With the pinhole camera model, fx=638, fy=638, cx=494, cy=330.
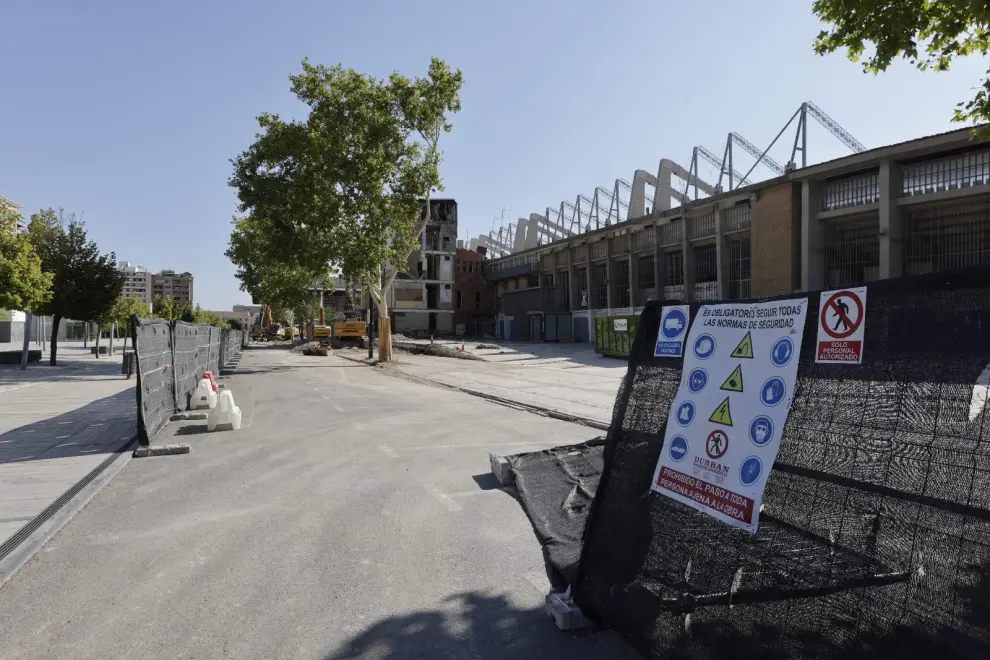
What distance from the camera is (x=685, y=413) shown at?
3.35 m

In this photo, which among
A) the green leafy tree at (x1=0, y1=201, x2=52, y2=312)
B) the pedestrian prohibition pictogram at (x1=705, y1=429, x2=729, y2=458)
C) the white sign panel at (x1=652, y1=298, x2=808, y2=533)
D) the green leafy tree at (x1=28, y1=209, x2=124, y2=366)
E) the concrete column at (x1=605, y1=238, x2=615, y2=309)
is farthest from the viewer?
the concrete column at (x1=605, y1=238, x2=615, y2=309)

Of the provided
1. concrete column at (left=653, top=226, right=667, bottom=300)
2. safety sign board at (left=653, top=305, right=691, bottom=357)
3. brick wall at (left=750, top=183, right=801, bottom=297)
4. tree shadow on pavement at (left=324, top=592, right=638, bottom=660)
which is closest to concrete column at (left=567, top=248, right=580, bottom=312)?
concrete column at (left=653, top=226, right=667, bottom=300)

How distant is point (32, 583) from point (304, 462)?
402 centimetres

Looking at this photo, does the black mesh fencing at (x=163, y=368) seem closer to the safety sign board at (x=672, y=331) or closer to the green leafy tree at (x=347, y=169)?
the safety sign board at (x=672, y=331)

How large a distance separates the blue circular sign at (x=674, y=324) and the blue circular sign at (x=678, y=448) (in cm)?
58

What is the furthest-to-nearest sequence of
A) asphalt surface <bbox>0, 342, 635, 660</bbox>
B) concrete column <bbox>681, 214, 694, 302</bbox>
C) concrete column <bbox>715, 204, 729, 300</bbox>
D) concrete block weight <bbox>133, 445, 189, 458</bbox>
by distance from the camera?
concrete column <bbox>681, 214, 694, 302</bbox> < concrete column <bbox>715, 204, 729, 300</bbox> < concrete block weight <bbox>133, 445, 189, 458</bbox> < asphalt surface <bbox>0, 342, 635, 660</bbox>

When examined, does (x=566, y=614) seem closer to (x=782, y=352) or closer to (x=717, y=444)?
(x=717, y=444)

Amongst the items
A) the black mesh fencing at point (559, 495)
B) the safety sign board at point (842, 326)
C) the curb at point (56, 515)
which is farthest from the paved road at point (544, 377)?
the safety sign board at point (842, 326)

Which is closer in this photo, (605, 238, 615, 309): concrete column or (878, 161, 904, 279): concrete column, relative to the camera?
(878, 161, 904, 279): concrete column

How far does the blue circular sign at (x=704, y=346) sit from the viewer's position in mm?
3309

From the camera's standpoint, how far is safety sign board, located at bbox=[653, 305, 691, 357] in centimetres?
354

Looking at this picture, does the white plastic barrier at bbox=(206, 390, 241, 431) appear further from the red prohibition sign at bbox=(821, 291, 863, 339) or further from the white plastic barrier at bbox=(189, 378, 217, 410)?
the red prohibition sign at bbox=(821, 291, 863, 339)

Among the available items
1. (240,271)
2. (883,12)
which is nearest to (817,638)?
(883,12)

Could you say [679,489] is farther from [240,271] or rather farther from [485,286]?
[485,286]
